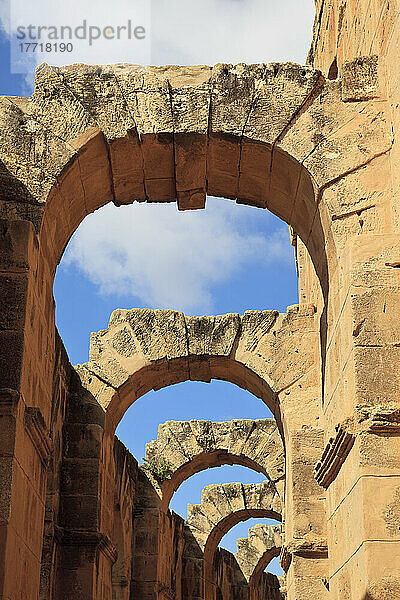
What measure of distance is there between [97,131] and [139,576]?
9.09 metres

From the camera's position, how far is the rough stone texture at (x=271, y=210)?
482 cm

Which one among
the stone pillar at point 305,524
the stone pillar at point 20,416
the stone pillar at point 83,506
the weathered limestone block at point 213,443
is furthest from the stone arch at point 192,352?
the stone pillar at point 20,416

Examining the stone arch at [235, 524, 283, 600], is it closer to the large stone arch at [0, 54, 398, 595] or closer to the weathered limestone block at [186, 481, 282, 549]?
the weathered limestone block at [186, 481, 282, 549]

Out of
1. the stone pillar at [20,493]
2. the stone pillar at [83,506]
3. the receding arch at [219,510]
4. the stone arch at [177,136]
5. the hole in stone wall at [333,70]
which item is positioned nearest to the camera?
the stone pillar at [20,493]

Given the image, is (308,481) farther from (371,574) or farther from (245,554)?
(245,554)

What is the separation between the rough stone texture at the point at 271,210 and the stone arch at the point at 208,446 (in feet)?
14.8

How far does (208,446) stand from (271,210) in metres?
8.10

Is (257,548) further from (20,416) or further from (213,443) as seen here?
(20,416)

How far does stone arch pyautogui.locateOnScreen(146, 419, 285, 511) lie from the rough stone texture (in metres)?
4.50

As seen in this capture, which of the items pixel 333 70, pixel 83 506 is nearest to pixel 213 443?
pixel 83 506

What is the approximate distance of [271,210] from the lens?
23.3ft

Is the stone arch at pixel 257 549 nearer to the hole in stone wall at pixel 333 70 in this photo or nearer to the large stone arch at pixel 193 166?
the hole in stone wall at pixel 333 70

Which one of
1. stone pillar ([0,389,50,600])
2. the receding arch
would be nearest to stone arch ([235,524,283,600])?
the receding arch

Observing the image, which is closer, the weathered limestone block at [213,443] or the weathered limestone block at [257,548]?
the weathered limestone block at [213,443]
